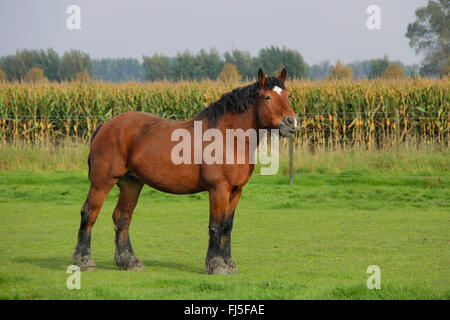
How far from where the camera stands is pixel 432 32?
243 feet

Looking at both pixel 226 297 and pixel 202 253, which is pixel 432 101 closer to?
pixel 202 253

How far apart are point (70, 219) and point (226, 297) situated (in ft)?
25.8

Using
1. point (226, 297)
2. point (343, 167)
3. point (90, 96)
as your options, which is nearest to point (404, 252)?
point (226, 297)

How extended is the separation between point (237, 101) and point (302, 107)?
18.9 m

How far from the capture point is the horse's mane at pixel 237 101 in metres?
8.57

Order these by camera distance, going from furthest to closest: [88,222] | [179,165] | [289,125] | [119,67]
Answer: [119,67], [88,222], [179,165], [289,125]

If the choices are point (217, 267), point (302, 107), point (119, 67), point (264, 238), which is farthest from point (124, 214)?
point (119, 67)

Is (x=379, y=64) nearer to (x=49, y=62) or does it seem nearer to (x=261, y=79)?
(x=49, y=62)

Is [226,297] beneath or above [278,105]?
beneath

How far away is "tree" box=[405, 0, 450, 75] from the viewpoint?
71.5 metres

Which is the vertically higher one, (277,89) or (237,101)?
(277,89)
